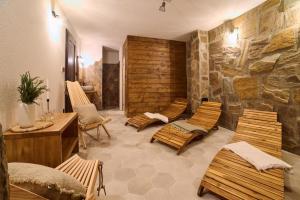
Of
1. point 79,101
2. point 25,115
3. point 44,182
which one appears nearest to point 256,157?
point 44,182

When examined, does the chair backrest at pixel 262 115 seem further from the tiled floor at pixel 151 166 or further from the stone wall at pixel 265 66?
the tiled floor at pixel 151 166

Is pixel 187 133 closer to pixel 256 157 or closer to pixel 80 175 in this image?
pixel 256 157

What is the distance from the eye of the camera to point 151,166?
236 centimetres

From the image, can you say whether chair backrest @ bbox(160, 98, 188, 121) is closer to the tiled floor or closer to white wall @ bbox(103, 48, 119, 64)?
the tiled floor

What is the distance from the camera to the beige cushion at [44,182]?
2.85 ft

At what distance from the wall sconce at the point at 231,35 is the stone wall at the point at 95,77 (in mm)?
4604

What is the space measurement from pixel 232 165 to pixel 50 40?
3216mm

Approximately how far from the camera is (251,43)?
351 cm

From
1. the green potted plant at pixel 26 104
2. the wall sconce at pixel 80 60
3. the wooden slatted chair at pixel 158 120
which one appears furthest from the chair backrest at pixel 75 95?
the wall sconce at pixel 80 60

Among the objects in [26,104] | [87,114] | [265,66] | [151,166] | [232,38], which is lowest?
[151,166]

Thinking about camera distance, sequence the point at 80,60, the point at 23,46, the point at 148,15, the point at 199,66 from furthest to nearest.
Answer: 1. the point at 80,60
2. the point at 199,66
3. the point at 148,15
4. the point at 23,46

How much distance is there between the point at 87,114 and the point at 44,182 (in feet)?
7.49

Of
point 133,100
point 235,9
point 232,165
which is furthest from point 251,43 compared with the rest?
point 133,100

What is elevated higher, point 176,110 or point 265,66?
point 265,66
